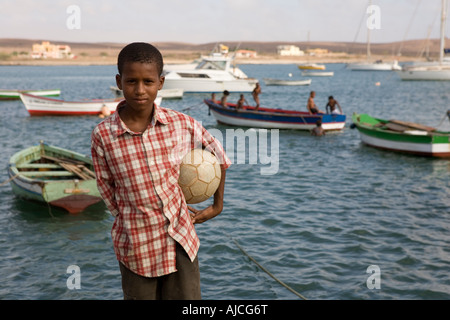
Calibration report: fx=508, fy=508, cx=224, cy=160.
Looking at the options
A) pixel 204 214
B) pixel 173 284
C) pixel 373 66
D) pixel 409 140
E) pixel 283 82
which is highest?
pixel 373 66

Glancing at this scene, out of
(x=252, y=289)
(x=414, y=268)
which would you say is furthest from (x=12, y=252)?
(x=414, y=268)

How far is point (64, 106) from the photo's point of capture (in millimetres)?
33625

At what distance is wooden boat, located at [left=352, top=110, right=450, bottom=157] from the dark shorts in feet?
54.9

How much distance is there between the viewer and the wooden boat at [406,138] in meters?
18.8

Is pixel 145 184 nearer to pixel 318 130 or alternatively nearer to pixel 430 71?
pixel 318 130

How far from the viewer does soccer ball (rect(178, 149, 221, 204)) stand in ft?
9.87

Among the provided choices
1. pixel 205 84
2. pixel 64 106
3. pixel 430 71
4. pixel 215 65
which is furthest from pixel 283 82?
pixel 64 106

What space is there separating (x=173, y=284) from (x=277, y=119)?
23.6 m

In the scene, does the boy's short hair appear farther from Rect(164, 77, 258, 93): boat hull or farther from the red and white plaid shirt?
Rect(164, 77, 258, 93): boat hull

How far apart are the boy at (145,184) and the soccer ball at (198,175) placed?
182 millimetres

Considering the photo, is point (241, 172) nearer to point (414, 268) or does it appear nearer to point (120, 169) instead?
point (414, 268)
